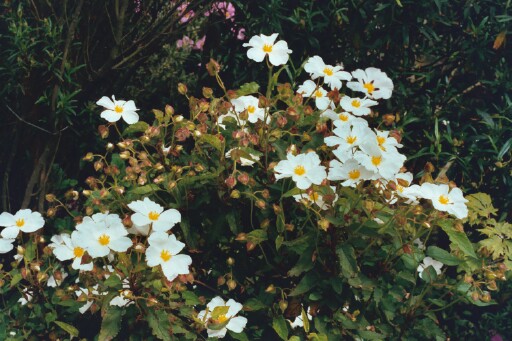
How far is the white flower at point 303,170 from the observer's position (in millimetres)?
1848

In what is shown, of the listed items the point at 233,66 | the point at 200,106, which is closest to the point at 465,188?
the point at 233,66

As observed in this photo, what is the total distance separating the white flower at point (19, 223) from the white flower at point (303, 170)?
775mm

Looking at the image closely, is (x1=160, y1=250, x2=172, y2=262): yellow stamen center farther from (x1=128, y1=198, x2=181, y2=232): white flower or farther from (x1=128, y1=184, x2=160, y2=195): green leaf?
(x1=128, y1=184, x2=160, y2=195): green leaf

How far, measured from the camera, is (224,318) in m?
1.98

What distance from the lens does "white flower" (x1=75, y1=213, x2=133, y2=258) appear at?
6.03 feet

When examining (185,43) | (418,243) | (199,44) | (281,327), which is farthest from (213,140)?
(199,44)

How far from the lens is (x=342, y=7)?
9.50 ft

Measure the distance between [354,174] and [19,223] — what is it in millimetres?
1029

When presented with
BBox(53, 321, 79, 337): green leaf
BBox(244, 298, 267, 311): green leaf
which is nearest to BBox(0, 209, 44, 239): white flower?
BBox(53, 321, 79, 337): green leaf

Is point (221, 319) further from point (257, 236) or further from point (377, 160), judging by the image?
point (377, 160)

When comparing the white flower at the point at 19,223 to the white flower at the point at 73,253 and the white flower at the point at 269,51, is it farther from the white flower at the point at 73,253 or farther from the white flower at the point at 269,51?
the white flower at the point at 269,51

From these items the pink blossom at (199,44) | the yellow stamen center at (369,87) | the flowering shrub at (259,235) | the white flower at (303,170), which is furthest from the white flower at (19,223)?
the pink blossom at (199,44)

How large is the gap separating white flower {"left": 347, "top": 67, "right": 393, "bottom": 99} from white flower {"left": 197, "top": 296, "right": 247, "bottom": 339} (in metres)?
0.82

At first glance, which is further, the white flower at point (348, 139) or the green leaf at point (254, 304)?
the green leaf at point (254, 304)
